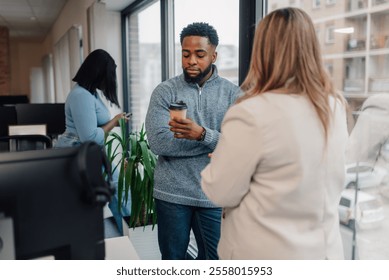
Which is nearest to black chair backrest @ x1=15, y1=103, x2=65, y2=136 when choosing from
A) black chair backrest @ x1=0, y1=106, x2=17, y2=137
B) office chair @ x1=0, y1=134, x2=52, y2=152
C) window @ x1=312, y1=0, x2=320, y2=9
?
black chair backrest @ x1=0, y1=106, x2=17, y2=137

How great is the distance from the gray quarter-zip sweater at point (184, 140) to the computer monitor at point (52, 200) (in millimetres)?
619

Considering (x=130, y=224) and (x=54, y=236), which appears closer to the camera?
(x=54, y=236)

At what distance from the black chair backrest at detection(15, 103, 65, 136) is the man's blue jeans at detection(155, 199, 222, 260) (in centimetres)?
227

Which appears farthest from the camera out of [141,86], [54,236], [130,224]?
[141,86]

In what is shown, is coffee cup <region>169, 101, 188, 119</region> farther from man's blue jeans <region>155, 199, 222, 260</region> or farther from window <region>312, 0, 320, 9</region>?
window <region>312, 0, 320, 9</region>

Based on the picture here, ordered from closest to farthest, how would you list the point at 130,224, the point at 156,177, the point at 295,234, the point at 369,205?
the point at 295,234 → the point at 369,205 → the point at 156,177 → the point at 130,224

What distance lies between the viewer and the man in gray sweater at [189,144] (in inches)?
53.0

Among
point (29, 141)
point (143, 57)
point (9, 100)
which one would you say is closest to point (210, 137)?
point (29, 141)

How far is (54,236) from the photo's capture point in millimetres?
711

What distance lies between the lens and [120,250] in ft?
3.54
